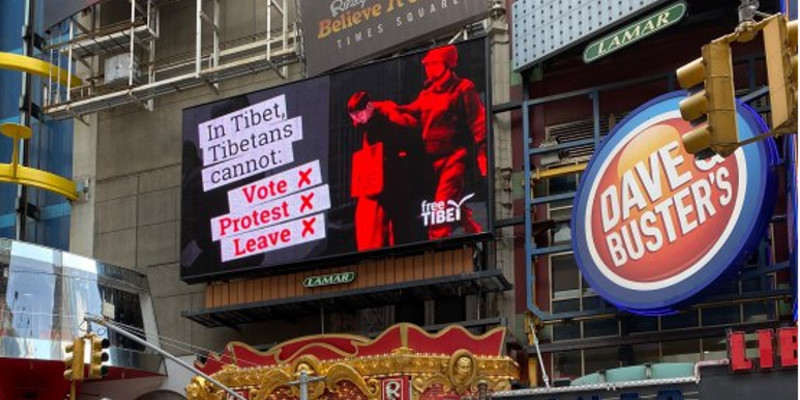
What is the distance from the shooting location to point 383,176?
30.6m

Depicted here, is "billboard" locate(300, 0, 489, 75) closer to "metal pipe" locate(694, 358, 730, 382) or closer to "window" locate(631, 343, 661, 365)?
"window" locate(631, 343, 661, 365)

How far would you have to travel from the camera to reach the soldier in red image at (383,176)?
A: 1183 inches

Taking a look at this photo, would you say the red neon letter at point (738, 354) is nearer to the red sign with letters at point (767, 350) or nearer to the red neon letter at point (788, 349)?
the red sign with letters at point (767, 350)

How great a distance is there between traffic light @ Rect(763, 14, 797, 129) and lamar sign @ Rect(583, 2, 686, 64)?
57.5 ft

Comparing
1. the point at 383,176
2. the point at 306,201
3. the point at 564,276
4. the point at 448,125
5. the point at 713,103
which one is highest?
the point at 448,125

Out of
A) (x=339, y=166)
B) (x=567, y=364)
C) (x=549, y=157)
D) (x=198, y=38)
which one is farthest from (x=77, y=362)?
(x=198, y=38)

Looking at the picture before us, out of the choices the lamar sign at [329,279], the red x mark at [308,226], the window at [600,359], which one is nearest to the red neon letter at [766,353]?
the window at [600,359]

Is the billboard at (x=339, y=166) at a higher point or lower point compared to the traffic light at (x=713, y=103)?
higher

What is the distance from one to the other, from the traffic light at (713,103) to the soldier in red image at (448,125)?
61.6ft

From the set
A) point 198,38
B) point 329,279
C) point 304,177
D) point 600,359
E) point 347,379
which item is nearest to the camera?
point 600,359

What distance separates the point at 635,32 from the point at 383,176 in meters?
6.83

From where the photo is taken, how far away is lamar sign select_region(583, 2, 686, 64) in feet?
88.6

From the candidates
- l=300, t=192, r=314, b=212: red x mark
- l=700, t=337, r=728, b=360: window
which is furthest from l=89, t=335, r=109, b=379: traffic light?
l=700, t=337, r=728, b=360: window

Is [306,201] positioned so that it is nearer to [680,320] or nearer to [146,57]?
[146,57]
